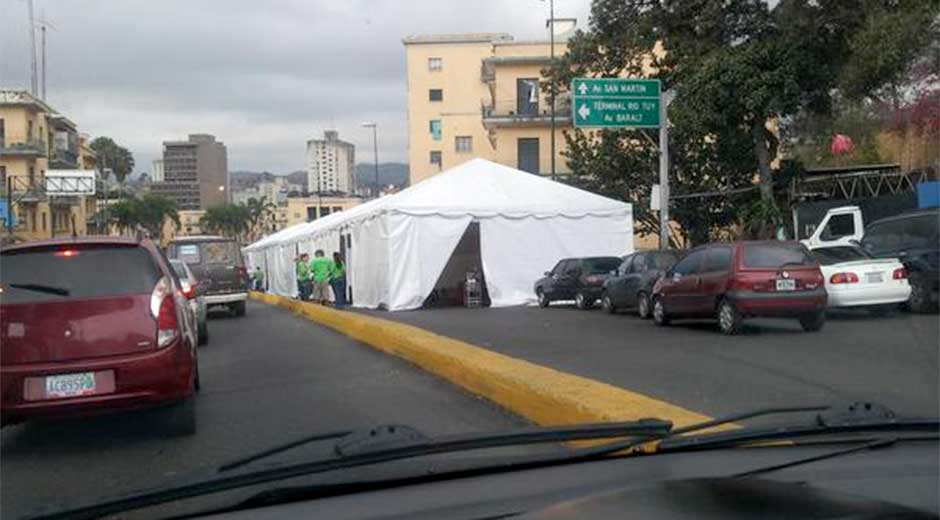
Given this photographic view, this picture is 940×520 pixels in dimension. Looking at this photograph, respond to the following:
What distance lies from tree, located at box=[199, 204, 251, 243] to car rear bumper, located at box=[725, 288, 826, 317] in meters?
50.0

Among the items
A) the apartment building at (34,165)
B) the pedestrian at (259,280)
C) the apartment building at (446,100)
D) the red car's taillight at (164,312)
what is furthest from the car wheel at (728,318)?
the apartment building at (446,100)

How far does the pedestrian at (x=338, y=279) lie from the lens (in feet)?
83.1

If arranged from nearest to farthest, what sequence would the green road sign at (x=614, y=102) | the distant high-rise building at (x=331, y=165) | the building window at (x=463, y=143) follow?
the green road sign at (x=614, y=102) < the building window at (x=463, y=143) < the distant high-rise building at (x=331, y=165)

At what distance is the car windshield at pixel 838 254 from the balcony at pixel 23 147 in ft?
44.1

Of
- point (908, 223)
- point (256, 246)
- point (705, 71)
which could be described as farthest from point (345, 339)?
point (256, 246)

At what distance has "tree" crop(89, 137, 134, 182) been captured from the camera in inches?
1071

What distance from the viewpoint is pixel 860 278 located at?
1405 centimetres

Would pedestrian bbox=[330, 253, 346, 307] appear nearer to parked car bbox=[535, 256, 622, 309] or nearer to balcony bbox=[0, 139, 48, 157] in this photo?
parked car bbox=[535, 256, 622, 309]

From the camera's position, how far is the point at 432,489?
3.19 meters

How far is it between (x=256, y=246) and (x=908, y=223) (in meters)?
39.6

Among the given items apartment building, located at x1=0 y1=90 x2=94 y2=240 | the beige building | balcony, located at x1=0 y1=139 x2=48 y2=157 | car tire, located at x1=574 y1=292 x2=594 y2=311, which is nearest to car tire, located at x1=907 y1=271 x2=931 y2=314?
car tire, located at x1=574 y1=292 x2=594 y2=311

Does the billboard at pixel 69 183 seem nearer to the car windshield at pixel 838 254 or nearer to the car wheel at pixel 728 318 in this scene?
the car wheel at pixel 728 318

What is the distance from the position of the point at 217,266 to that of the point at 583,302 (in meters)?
8.86

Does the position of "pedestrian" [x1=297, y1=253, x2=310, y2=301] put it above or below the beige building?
below
